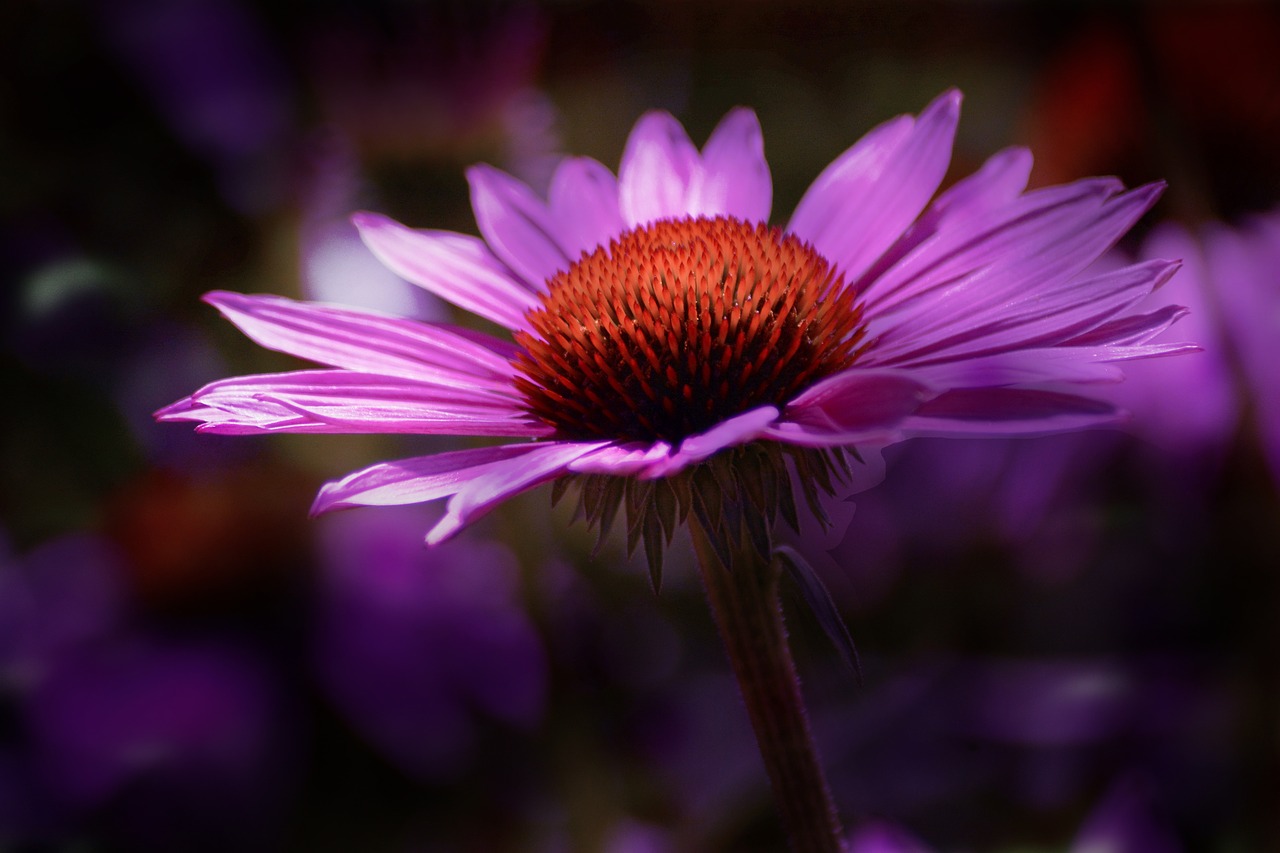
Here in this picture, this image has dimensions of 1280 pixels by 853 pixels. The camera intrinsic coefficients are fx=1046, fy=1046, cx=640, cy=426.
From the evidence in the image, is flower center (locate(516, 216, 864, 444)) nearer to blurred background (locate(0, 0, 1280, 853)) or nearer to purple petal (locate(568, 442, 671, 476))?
purple petal (locate(568, 442, 671, 476))

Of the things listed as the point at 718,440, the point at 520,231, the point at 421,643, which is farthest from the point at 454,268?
the point at 421,643

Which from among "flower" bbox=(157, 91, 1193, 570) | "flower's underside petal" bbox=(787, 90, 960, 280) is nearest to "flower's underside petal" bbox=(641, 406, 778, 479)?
"flower" bbox=(157, 91, 1193, 570)

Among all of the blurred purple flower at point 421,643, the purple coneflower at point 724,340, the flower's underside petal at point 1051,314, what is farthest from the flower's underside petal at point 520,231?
the blurred purple flower at point 421,643

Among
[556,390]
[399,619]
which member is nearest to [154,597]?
[399,619]

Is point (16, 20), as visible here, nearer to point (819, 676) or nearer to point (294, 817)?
point (294, 817)

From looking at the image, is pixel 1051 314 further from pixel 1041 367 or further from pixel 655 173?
pixel 655 173

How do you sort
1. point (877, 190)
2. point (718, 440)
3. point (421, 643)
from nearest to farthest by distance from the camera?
point (718, 440) → point (877, 190) → point (421, 643)
